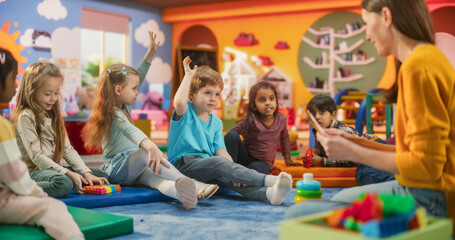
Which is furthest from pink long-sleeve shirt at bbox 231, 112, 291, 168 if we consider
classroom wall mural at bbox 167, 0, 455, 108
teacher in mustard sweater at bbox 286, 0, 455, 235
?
classroom wall mural at bbox 167, 0, 455, 108

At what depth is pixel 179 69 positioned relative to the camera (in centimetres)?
575

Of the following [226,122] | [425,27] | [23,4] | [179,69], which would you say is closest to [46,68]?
[425,27]

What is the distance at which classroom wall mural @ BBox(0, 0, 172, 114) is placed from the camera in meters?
8.08

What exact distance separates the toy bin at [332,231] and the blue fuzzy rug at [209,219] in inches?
34.6

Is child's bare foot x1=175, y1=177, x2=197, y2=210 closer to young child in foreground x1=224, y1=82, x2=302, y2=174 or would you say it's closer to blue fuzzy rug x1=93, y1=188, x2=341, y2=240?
blue fuzzy rug x1=93, y1=188, x2=341, y2=240

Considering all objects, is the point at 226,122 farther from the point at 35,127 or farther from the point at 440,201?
the point at 440,201

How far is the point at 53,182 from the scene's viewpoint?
8.38 feet

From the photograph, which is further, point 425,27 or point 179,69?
point 179,69

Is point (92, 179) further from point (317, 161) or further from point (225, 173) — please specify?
point (317, 161)

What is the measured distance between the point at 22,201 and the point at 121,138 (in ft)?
4.21

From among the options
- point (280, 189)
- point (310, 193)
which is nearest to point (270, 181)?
point (280, 189)

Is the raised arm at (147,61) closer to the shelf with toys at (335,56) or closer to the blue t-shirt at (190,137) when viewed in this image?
the blue t-shirt at (190,137)

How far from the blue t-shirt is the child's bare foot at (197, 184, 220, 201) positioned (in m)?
0.37

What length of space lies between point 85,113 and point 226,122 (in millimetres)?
2268
